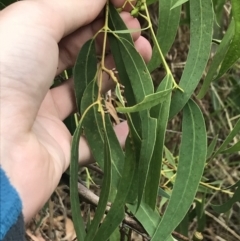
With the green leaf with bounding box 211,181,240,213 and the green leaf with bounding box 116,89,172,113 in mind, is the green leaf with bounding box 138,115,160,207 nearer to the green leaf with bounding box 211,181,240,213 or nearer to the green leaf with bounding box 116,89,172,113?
the green leaf with bounding box 116,89,172,113

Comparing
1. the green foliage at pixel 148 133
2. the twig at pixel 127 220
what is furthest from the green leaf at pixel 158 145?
the twig at pixel 127 220

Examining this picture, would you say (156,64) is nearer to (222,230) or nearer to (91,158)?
(91,158)

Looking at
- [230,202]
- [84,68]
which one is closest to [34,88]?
[84,68]

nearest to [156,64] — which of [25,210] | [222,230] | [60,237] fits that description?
[25,210]

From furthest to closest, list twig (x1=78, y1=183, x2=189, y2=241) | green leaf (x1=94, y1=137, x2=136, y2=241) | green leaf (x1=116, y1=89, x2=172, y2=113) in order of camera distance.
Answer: twig (x1=78, y1=183, x2=189, y2=241)
green leaf (x1=94, y1=137, x2=136, y2=241)
green leaf (x1=116, y1=89, x2=172, y2=113)

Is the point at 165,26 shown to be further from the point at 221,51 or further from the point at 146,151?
the point at 146,151

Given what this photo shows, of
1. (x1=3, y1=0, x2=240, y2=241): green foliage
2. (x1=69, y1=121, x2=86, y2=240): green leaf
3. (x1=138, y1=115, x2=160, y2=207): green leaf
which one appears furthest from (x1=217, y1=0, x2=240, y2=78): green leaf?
(x1=69, y1=121, x2=86, y2=240): green leaf

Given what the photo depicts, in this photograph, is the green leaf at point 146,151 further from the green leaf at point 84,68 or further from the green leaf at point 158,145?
the green leaf at point 84,68
